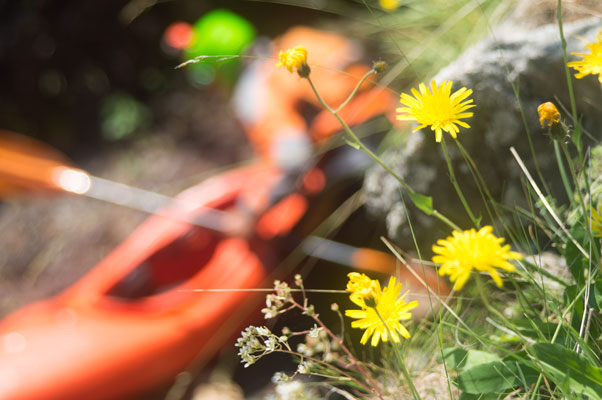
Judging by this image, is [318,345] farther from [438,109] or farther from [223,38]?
[223,38]

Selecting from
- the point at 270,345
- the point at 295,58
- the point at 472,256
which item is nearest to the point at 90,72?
the point at 295,58

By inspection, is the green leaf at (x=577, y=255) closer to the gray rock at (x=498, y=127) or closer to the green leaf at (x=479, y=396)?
the green leaf at (x=479, y=396)

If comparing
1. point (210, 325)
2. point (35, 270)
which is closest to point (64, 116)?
point (35, 270)

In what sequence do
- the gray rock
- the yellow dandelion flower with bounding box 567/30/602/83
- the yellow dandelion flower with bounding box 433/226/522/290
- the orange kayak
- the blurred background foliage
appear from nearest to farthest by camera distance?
the yellow dandelion flower with bounding box 433/226/522/290
the yellow dandelion flower with bounding box 567/30/602/83
the gray rock
the orange kayak
the blurred background foliage

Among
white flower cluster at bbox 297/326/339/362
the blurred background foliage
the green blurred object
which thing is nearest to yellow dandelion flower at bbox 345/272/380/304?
white flower cluster at bbox 297/326/339/362

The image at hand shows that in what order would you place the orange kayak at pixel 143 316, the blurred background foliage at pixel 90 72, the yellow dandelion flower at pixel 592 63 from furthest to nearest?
1. the blurred background foliage at pixel 90 72
2. the orange kayak at pixel 143 316
3. the yellow dandelion flower at pixel 592 63

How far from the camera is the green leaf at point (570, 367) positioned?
49cm

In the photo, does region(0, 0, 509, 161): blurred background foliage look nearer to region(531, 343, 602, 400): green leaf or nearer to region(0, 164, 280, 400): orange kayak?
region(0, 164, 280, 400): orange kayak

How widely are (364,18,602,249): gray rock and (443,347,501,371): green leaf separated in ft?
1.09

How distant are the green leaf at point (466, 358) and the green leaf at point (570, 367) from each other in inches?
2.9

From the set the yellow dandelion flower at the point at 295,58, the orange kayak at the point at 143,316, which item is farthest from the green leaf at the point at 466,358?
the orange kayak at the point at 143,316

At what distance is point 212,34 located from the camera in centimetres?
222

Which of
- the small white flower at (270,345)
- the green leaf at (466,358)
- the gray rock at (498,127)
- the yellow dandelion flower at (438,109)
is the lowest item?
the green leaf at (466,358)

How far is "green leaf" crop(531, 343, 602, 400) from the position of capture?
19.2 inches
